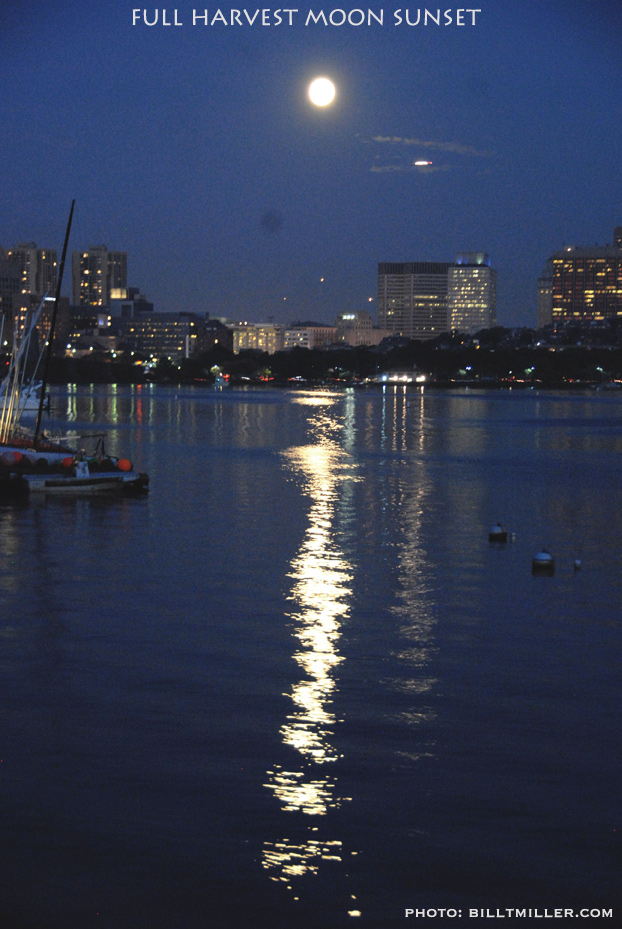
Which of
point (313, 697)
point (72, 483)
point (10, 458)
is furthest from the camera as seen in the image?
point (10, 458)

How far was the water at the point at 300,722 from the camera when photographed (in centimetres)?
1005

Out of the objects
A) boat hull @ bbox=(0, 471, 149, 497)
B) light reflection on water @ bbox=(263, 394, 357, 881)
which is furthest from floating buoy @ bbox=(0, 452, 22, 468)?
light reflection on water @ bbox=(263, 394, 357, 881)

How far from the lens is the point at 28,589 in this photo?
22.6 m

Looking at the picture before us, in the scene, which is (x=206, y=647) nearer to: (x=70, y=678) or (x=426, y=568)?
(x=70, y=678)

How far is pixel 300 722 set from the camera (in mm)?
14180

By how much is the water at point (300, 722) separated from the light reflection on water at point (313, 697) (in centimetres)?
5

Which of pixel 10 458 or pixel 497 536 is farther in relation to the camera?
pixel 10 458

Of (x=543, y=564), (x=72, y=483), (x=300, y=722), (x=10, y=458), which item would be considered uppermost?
(x=10, y=458)

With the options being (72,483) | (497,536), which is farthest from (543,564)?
(72,483)

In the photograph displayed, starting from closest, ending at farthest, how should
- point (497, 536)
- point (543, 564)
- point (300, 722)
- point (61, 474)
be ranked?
point (300, 722), point (543, 564), point (497, 536), point (61, 474)

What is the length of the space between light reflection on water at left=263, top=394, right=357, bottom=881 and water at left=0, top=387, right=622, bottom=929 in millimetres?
47

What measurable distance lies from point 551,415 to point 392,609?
105 m

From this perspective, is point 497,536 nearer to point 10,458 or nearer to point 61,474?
point 61,474

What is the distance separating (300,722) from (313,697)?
116 cm
